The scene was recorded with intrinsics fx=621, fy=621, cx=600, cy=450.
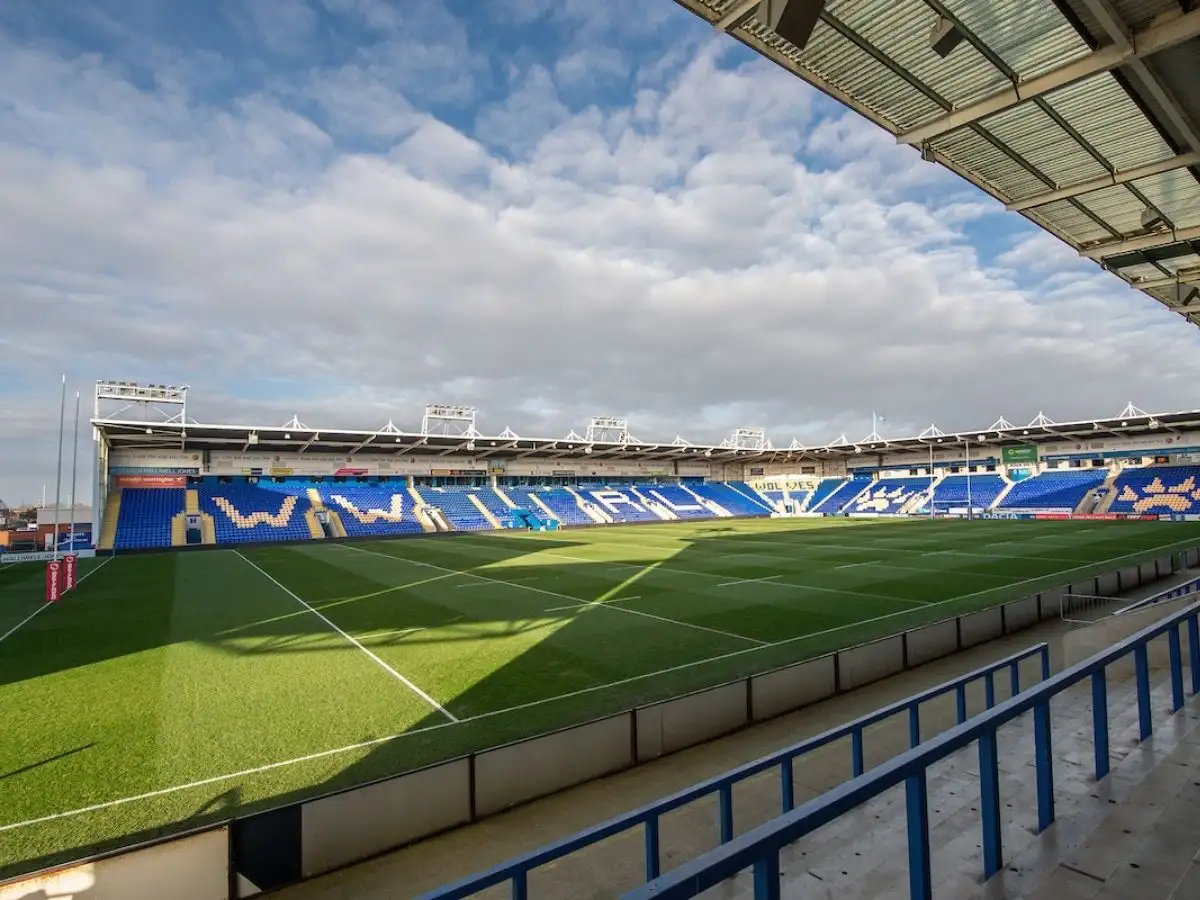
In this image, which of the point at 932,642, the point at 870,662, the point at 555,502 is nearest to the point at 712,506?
the point at 555,502

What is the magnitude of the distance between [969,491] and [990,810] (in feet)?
214

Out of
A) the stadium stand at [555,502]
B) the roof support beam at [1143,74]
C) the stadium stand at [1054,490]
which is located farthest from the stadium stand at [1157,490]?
the roof support beam at [1143,74]

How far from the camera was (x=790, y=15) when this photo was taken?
4711mm

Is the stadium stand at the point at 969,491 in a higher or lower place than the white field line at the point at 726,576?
higher

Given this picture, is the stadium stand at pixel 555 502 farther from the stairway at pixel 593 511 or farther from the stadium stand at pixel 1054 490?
the stadium stand at pixel 1054 490

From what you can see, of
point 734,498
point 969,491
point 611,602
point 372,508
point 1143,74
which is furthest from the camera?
point 734,498

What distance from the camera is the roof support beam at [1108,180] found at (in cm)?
693

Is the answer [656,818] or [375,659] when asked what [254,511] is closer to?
[375,659]

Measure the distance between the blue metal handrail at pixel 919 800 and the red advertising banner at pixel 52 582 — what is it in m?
24.7

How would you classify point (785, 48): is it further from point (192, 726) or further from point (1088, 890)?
point (192, 726)

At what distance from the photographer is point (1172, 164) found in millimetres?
6992

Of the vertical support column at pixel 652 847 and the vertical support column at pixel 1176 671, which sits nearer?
→ the vertical support column at pixel 652 847

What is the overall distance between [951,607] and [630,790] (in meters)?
13.3

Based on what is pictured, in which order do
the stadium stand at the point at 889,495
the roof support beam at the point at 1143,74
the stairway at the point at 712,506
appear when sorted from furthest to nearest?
the stairway at the point at 712,506, the stadium stand at the point at 889,495, the roof support beam at the point at 1143,74
